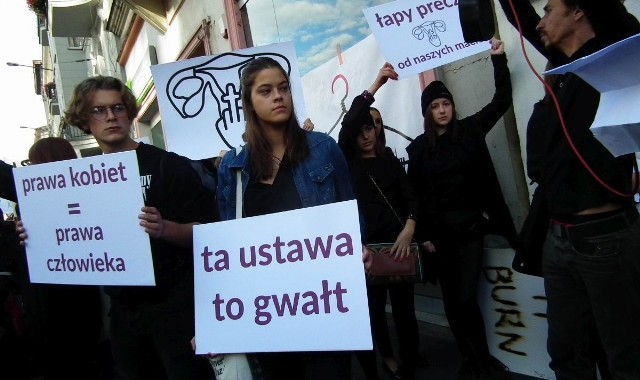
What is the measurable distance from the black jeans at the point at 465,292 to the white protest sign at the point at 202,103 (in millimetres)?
1513

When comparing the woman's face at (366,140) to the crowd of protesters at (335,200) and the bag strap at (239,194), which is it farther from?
the bag strap at (239,194)

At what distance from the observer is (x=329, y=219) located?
5.21ft

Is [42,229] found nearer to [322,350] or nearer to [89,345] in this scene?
[89,345]

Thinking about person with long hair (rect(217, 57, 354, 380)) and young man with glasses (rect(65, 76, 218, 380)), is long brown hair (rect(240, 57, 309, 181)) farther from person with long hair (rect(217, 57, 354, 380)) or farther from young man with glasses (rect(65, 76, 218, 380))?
young man with glasses (rect(65, 76, 218, 380))

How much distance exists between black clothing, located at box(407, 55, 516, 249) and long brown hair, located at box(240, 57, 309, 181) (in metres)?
1.27

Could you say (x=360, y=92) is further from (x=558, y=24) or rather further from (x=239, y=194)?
(x=239, y=194)

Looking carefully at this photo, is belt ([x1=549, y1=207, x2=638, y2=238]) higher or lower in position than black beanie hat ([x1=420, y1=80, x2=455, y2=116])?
lower

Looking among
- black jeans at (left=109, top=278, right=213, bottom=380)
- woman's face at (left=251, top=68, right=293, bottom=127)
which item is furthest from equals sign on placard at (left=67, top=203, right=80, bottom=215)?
woman's face at (left=251, top=68, right=293, bottom=127)

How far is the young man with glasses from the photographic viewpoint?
191 centimetres

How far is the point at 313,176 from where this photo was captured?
1.80m

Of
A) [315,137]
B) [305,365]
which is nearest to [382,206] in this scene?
[315,137]

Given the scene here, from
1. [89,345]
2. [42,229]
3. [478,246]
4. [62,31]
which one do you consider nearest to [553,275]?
[478,246]

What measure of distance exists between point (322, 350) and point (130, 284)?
758 millimetres

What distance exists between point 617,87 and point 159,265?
1.60m
